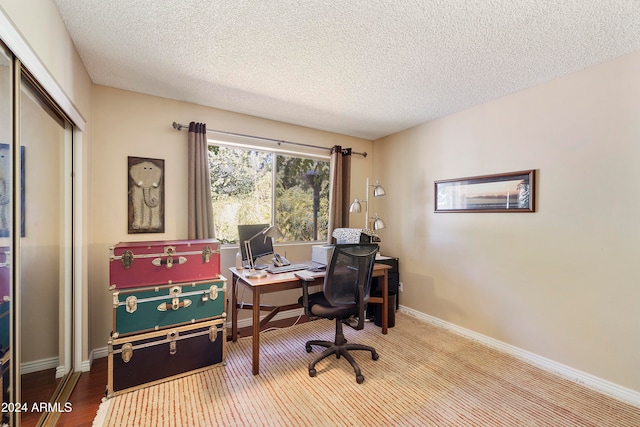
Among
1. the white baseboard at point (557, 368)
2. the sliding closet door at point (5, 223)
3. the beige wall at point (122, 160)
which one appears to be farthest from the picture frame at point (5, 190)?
the white baseboard at point (557, 368)

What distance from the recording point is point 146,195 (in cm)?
264

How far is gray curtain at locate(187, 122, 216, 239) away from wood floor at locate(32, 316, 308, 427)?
1281 mm

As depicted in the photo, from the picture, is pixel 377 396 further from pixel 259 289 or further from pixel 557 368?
pixel 557 368

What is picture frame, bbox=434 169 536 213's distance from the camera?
8.20 ft

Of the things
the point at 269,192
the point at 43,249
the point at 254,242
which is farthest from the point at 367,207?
the point at 43,249

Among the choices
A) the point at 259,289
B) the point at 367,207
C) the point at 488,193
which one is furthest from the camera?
the point at 367,207

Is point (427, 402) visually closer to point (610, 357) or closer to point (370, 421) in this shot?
point (370, 421)

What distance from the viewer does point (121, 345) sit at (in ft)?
6.40

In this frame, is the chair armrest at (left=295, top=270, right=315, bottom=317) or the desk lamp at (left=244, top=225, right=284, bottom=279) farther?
the desk lamp at (left=244, top=225, right=284, bottom=279)

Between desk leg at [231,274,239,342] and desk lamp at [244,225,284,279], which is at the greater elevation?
desk lamp at [244,225,284,279]

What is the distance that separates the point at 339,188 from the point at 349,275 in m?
1.69

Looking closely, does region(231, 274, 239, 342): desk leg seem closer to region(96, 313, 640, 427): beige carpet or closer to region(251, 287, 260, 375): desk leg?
region(96, 313, 640, 427): beige carpet

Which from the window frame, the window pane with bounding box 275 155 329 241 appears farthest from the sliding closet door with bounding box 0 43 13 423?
the window pane with bounding box 275 155 329 241

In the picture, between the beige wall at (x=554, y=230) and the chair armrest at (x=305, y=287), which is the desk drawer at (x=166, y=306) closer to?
the chair armrest at (x=305, y=287)
